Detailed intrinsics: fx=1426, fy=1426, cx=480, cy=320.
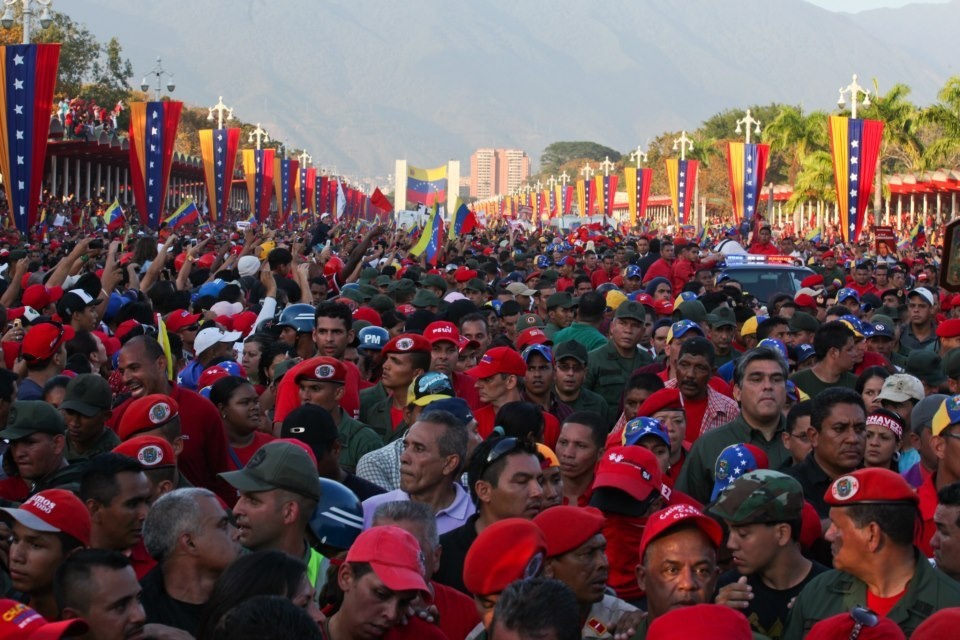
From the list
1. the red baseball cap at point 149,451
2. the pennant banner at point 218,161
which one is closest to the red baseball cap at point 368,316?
the red baseball cap at point 149,451

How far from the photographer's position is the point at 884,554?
4.66 meters

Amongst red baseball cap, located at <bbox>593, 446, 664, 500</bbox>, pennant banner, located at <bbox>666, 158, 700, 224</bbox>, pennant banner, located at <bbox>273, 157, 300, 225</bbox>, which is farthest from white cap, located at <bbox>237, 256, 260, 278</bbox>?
pennant banner, located at <bbox>273, 157, 300, 225</bbox>

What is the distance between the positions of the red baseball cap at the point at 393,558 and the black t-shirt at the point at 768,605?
132cm

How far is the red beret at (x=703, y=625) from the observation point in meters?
3.54

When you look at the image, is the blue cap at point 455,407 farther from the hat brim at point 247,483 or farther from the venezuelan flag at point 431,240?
the venezuelan flag at point 431,240

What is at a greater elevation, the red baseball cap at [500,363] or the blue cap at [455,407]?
the red baseball cap at [500,363]

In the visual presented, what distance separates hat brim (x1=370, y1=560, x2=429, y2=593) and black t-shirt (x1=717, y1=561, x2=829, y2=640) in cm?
135

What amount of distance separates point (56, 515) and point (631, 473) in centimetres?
A: 210

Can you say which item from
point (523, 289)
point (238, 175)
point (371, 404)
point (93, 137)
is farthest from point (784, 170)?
point (371, 404)

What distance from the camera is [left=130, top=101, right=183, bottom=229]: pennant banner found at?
2780 centimetres

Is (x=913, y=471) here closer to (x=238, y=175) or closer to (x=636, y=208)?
(x=636, y=208)

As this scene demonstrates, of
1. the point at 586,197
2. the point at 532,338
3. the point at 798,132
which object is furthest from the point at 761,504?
the point at 586,197

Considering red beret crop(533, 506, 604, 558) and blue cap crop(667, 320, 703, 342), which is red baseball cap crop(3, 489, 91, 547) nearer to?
red beret crop(533, 506, 604, 558)

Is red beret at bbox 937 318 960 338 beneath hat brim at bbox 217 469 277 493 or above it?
above
